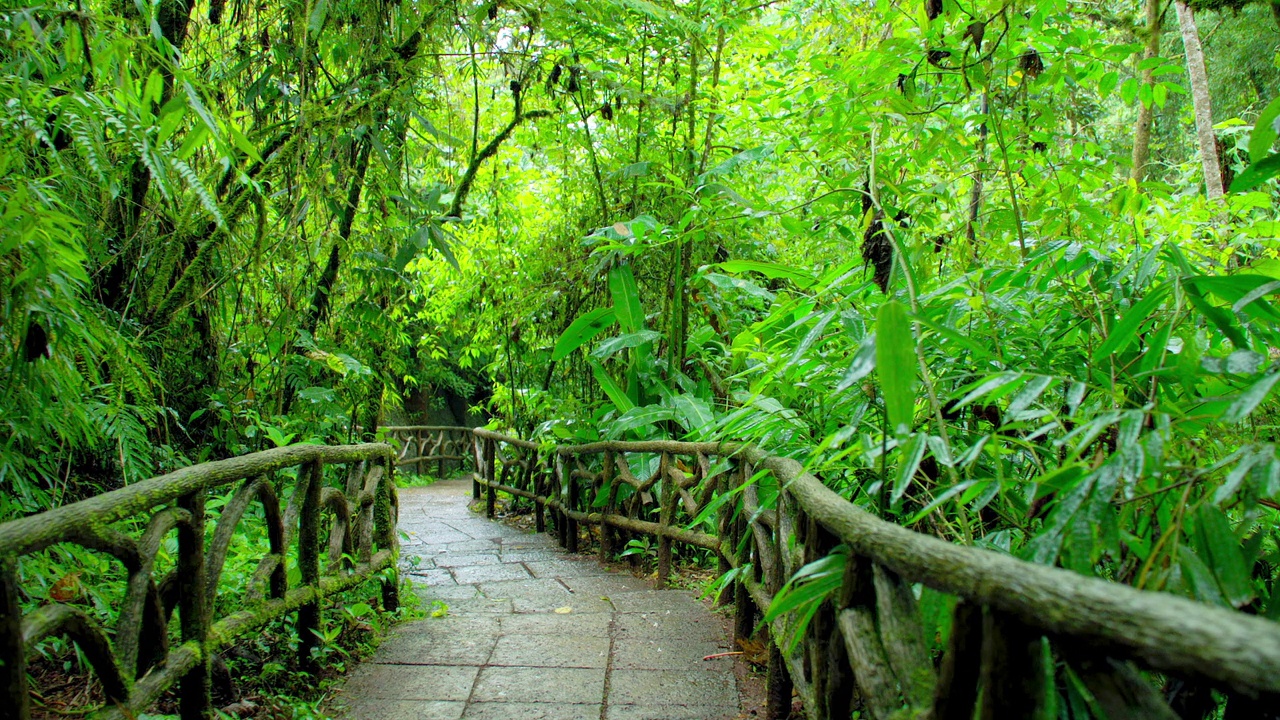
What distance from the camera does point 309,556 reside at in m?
2.84

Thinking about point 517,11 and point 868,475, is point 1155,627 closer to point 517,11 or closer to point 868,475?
point 868,475

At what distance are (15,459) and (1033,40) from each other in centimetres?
314

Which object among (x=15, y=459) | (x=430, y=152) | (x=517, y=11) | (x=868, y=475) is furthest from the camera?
(x=430, y=152)

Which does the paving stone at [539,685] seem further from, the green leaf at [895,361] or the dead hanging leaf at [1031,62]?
the dead hanging leaf at [1031,62]

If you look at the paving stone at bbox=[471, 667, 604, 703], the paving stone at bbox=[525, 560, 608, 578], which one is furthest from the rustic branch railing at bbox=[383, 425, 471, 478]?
the paving stone at bbox=[471, 667, 604, 703]

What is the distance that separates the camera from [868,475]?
2.07 metres

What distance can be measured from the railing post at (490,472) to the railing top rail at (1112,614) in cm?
695

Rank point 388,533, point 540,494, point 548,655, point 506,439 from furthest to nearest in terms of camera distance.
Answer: point 506,439 < point 540,494 < point 388,533 < point 548,655

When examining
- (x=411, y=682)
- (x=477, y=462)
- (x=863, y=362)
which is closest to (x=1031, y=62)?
(x=863, y=362)

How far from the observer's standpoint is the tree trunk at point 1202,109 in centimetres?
545

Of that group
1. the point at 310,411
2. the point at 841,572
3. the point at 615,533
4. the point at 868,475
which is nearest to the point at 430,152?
the point at 310,411

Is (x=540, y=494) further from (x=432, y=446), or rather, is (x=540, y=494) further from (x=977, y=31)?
(x=432, y=446)

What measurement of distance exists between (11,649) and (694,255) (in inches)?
170

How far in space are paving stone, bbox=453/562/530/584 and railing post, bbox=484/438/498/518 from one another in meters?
2.71
